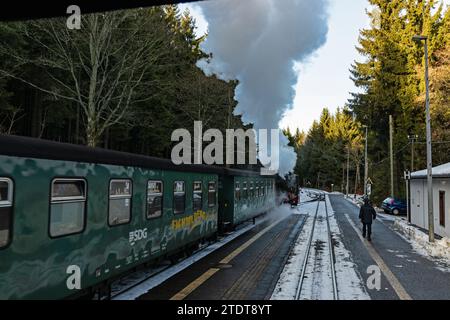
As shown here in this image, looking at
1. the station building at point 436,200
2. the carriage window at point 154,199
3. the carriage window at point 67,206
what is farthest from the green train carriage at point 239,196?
the carriage window at point 67,206

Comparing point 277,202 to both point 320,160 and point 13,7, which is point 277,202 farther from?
point 320,160

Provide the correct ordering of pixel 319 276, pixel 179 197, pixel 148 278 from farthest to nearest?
1. pixel 179 197
2. pixel 319 276
3. pixel 148 278

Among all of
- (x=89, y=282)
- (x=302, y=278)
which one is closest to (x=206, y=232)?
(x=302, y=278)

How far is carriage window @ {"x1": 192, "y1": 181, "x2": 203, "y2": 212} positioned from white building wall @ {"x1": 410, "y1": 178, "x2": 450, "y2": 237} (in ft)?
38.1

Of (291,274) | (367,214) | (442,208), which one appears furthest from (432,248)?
(291,274)

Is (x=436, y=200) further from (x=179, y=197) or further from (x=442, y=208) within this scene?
(x=179, y=197)

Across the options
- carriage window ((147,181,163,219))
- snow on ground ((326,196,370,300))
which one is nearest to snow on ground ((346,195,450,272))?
snow on ground ((326,196,370,300))

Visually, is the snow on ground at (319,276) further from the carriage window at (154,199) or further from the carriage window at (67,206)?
the carriage window at (67,206)

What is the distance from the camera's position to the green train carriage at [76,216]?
213 inches

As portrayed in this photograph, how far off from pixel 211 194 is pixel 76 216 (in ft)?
27.6

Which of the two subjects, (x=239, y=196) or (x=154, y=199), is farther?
(x=239, y=196)

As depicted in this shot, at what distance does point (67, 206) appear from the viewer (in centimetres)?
655

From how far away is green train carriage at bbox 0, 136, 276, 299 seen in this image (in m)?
5.42

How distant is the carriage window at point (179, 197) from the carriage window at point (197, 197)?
1001 mm
